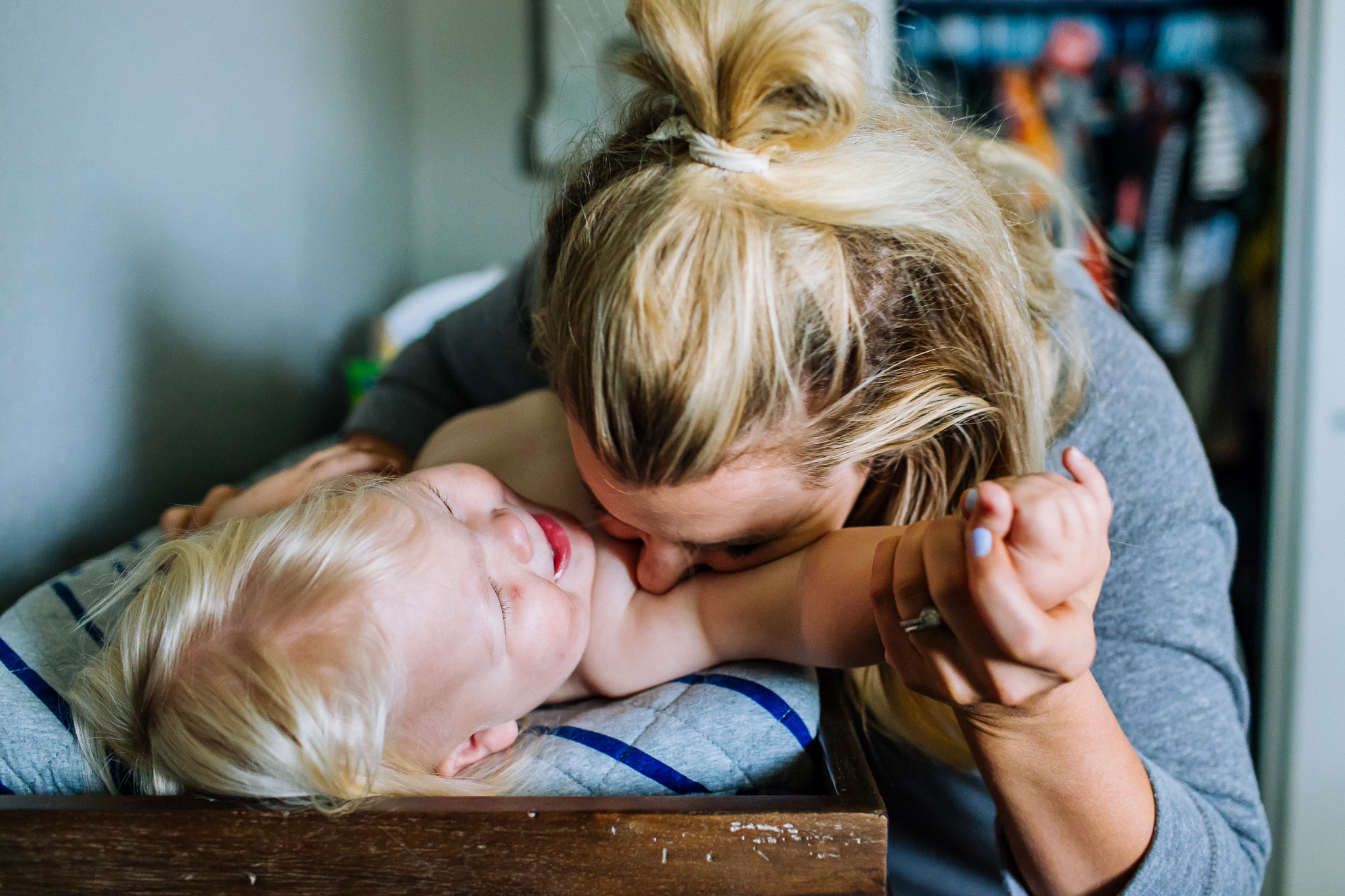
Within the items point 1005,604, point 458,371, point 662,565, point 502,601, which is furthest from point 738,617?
point 458,371

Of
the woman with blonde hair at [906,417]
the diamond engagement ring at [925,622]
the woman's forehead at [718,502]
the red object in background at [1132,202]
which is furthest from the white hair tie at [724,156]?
the red object in background at [1132,202]

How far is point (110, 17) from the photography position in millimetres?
949

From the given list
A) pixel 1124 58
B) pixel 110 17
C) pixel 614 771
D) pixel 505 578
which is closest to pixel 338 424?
pixel 110 17

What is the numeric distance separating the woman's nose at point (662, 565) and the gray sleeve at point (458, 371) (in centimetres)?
45

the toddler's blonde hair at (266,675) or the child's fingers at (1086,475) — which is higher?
the child's fingers at (1086,475)

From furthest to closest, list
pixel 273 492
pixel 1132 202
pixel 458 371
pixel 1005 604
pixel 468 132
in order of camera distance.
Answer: pixel 468 132
pixel 1132 202
pixel 458 371
pixel 273 492
pixel 1005 604

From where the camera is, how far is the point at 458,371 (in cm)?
125

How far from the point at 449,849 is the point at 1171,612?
63 centimetres

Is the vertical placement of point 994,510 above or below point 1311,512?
above

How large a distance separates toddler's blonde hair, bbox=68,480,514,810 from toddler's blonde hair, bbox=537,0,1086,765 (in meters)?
0.20

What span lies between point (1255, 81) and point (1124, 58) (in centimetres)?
29

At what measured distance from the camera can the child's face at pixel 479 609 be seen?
0.61m

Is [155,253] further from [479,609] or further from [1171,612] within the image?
[1171,612]

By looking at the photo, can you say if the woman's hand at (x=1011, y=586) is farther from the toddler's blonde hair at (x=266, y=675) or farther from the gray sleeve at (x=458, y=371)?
the gray sleeve at (x=458, y=371)
